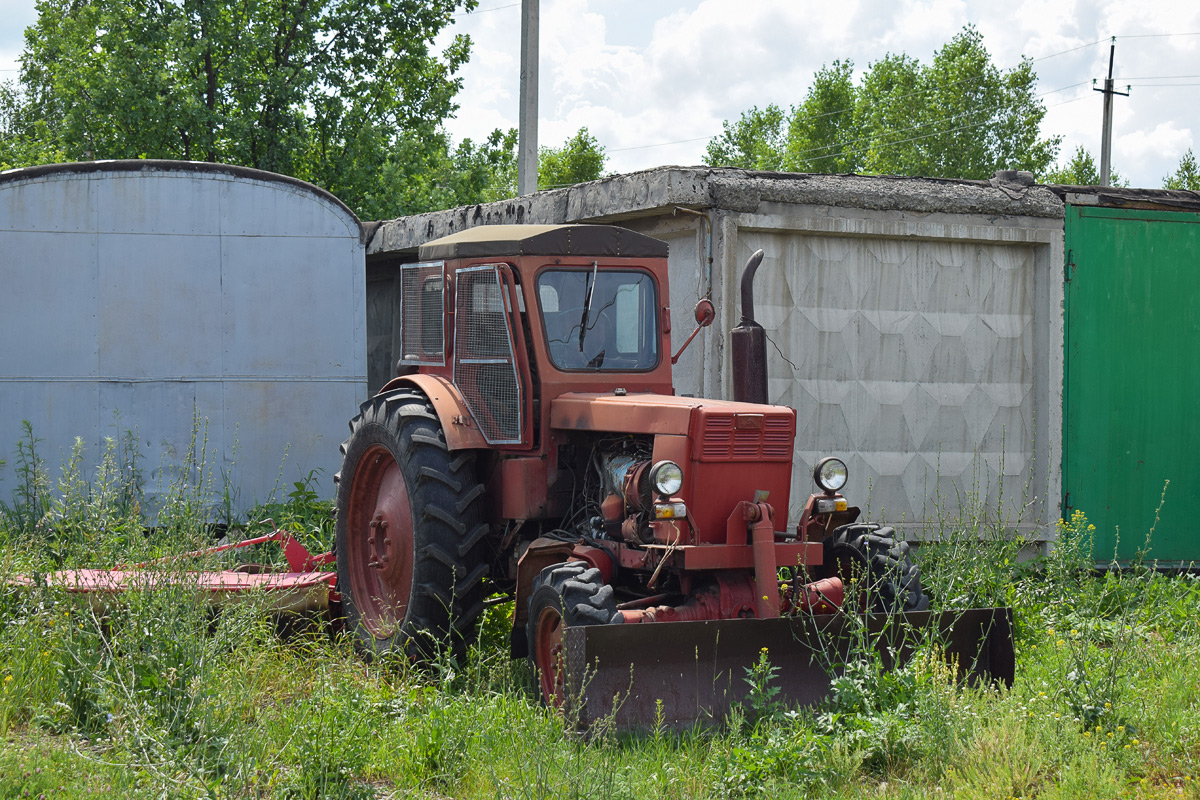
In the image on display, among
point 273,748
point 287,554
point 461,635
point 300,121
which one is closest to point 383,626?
point 461,635

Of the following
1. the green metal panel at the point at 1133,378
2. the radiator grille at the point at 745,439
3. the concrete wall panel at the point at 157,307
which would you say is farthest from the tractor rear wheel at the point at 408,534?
the green metal panel at the point at 1133,378

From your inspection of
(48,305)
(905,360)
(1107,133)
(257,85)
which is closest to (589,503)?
(905,360)

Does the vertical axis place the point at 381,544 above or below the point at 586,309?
below

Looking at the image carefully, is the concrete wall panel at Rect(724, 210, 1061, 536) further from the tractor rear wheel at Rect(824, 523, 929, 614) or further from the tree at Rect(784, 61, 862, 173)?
the tree at Rect(784, 61, 862, 173)

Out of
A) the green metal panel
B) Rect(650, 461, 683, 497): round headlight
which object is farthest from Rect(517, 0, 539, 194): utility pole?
Rect(650, 461, 683, 497): round headlight

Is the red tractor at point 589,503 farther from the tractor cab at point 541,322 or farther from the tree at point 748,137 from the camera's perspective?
the tree at point 748,137

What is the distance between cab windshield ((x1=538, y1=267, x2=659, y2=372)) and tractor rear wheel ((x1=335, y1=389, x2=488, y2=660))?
75 cm

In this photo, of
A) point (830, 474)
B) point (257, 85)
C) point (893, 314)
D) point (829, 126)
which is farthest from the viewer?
point (829, 126)

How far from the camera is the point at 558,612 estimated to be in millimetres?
5055

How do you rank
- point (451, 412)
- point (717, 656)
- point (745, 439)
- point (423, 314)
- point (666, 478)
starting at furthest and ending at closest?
point (423, 314), point (451, 412), point (745, 439), point (666, 478), point (717, 656)

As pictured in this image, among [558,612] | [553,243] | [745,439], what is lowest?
[558,612]

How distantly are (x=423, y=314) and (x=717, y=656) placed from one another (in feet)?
9.61

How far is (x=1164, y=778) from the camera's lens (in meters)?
4.67

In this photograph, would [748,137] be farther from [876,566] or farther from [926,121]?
[876,566]
